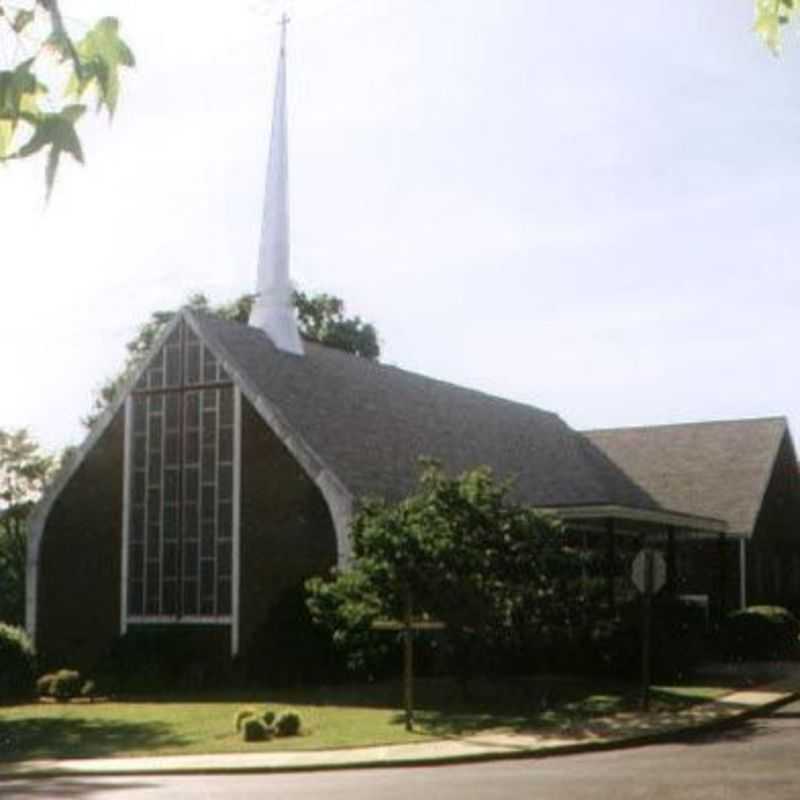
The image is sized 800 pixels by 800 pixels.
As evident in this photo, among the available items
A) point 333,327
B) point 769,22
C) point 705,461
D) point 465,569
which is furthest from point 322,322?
point 769,22

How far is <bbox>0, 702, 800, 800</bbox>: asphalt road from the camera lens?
13.5 metres

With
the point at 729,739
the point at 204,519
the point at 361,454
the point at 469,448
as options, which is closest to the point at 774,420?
the point at 469,448

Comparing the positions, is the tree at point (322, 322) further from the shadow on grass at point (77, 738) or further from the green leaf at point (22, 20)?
the green leaf at point (22, 20)

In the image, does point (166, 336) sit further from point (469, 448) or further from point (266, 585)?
point (469, 448)

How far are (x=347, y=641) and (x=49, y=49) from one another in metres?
22.7

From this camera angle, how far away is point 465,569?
2253 centimetres

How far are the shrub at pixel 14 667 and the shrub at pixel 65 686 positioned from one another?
0.68 metres

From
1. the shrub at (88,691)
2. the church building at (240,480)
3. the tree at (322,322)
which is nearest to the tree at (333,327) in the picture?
the tree at (322,322)

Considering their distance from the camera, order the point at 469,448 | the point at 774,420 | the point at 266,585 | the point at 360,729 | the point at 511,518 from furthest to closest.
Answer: the point at 774,420
the point at 469,448
the point at 266,585
the point at 511,518
the point at 360,729

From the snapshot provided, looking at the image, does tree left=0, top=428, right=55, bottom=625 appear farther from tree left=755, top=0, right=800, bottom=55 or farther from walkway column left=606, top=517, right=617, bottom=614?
tree left=755, top=0, right=800, bottom=55

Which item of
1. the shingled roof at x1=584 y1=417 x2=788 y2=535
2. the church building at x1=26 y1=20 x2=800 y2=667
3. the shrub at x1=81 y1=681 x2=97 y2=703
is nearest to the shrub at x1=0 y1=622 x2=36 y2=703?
the shrub at x1=81 y1=681 x2=97 y2=703

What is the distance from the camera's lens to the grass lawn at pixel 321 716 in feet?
61.9

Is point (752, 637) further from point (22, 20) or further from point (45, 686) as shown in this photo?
point (22, 20)

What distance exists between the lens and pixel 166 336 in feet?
103
